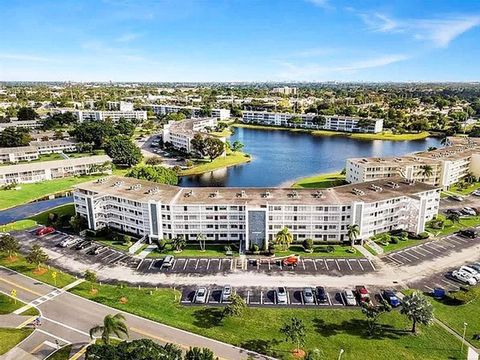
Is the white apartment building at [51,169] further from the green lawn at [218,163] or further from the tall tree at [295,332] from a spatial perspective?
the tall tree at [295,332]

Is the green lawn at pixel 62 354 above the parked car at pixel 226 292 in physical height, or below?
below

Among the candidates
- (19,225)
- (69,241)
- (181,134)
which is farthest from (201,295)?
(181,134)

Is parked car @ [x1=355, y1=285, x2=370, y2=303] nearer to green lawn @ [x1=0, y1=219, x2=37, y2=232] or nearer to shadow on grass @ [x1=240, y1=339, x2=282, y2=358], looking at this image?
shadow on grass @ [x1=240, y1=339, x2=282, y2=358]

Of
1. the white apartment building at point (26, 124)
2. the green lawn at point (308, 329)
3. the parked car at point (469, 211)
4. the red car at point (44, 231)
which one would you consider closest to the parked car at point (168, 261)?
the green lawn at point (308, 329)

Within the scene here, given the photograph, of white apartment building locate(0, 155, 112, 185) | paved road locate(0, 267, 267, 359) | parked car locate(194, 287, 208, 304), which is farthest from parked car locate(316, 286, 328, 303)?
white apartment building locate(0, 155, 112, 185)

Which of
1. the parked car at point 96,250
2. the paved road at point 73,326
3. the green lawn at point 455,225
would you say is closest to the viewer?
the paved road at point 73,326

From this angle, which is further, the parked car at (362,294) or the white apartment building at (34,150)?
the white apartment building at (34,150)

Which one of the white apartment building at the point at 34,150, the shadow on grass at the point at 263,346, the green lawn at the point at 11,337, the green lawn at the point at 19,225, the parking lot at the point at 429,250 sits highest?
the white apartment building at the point at 34,150
